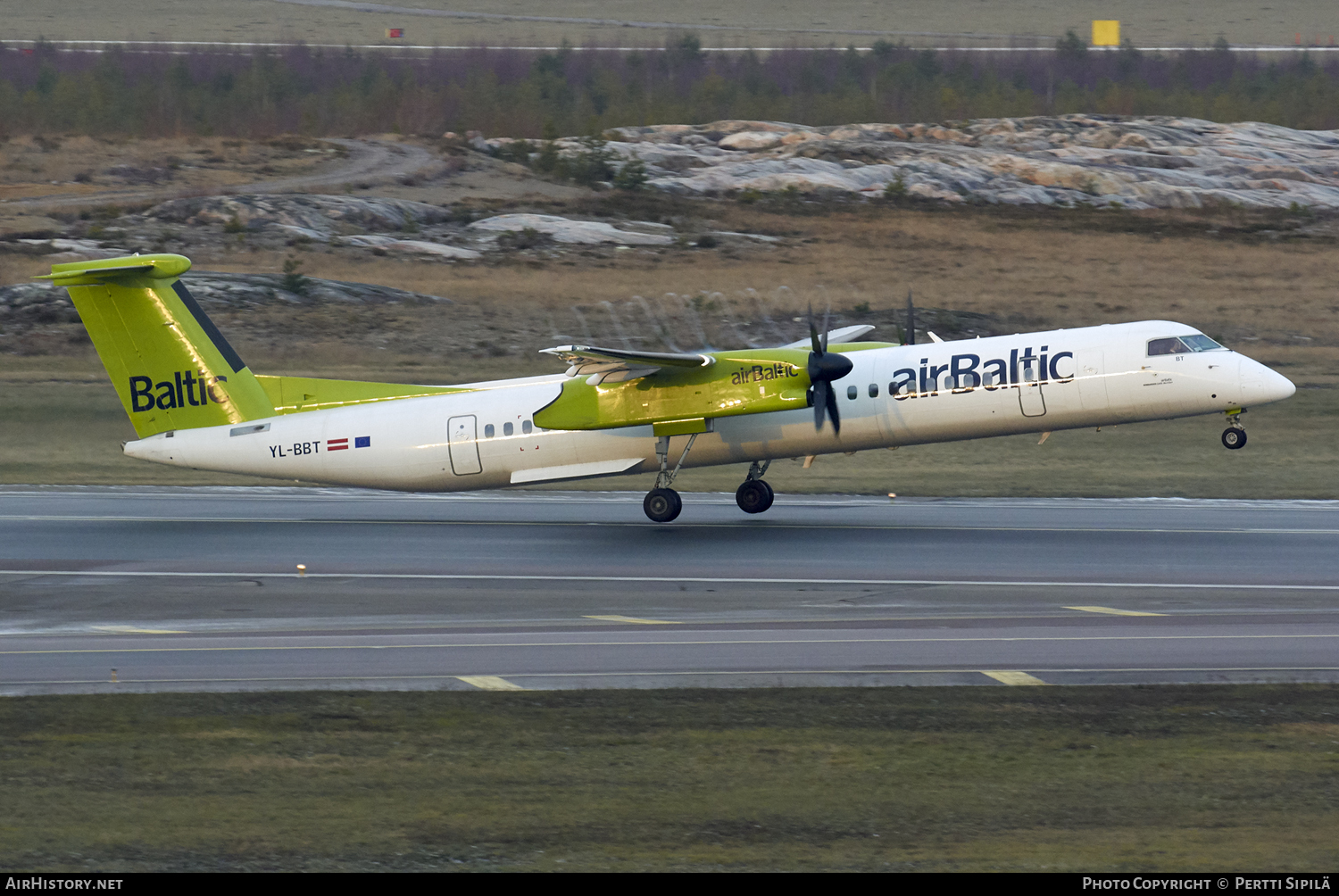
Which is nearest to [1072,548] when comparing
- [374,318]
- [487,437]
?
[487,437]

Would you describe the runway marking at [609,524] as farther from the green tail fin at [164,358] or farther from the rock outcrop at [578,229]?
the rock outcrop at [578,229]

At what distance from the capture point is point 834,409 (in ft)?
90.5

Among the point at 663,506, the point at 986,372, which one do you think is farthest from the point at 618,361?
the point at 986,372

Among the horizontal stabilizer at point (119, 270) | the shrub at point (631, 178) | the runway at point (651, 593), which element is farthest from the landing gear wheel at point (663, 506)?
the shrub at point (631, 178)

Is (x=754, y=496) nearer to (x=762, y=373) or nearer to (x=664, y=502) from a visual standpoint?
(x=664, y=502)

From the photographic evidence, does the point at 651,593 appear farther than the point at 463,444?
No

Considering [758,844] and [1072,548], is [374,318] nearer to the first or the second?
[1072,548]

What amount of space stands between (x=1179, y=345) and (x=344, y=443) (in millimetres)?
16314

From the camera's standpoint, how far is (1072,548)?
25.9m

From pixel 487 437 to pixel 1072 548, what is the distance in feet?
37.5

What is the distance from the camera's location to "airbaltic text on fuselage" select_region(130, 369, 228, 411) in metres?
29.5

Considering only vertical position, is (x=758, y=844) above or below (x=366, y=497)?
above

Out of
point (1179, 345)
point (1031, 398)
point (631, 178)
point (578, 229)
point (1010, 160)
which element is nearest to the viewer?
point (1179, 345)

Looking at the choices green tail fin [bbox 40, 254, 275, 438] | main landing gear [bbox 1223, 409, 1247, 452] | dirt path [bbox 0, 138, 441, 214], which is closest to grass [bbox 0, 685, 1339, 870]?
main landing gear [bbox 1223, 409, 1247, 452]
